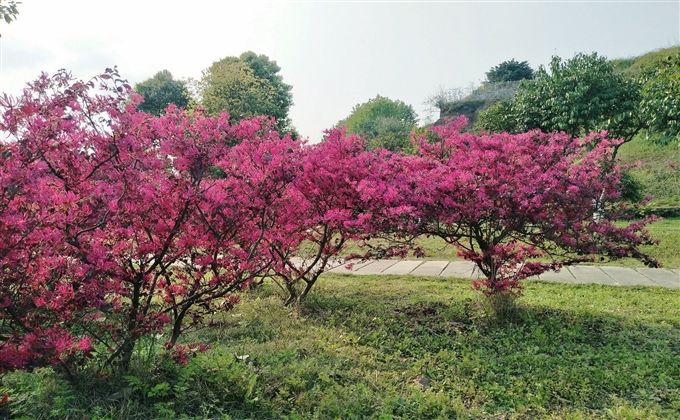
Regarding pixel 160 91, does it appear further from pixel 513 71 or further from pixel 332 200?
pixel 332 200

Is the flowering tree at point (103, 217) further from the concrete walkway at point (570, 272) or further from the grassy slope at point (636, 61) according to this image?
the grassy slope at point (636, 61)

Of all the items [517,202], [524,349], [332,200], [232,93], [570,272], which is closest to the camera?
[524,349]

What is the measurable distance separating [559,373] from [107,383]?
9.78ft

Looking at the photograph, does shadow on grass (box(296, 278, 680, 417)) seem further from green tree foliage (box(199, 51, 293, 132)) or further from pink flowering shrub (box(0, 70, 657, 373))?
green tree foliage (box(199, 51, 293, 132))

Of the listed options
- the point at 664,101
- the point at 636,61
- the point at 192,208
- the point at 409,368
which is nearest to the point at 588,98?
the point at 664,101

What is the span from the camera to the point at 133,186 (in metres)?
2.44

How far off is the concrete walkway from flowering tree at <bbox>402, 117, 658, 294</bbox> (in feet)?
5.44

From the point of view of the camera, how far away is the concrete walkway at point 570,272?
226 inches

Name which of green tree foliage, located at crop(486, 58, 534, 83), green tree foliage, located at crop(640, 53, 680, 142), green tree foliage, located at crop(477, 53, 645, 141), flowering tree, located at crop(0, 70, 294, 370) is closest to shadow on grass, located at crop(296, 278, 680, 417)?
flowering tree, located at crop(0, 70, 294, 370)

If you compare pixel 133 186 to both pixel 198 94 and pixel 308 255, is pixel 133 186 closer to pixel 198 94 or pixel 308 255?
pixel 308 255

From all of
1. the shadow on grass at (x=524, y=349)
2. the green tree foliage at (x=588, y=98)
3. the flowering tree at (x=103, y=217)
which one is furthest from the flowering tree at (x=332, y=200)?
the green tree foliage at (x=588, y=98)

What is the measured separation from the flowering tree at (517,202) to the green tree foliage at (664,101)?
4385mm

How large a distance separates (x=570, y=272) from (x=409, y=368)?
4368 millimetres

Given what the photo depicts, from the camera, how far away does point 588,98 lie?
1116 cm
